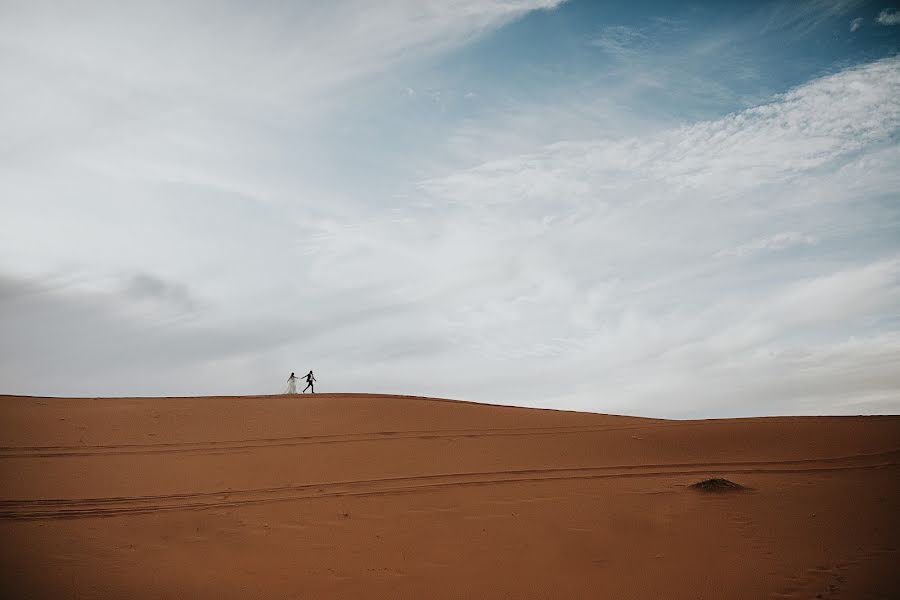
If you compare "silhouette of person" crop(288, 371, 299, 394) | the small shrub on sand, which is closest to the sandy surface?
the small shrub on sand

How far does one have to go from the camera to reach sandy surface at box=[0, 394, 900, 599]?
6.99 metres

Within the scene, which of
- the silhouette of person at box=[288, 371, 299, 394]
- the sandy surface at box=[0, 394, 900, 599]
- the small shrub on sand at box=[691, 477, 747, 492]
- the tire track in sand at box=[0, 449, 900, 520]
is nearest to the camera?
the sandy surface at box=[0, 394, 900, 599]

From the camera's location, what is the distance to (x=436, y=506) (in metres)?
9.55

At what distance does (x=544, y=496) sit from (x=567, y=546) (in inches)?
78.9

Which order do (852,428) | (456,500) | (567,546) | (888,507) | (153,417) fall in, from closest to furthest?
(567,546) → (888,507) → (456,500) → (852,428) → (153,417)

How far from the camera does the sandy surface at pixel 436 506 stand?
6988 mm

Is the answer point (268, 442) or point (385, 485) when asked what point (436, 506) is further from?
point (268, 442)

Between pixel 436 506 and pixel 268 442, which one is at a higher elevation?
pixel 268 442

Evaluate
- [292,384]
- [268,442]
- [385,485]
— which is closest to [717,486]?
[385,485]

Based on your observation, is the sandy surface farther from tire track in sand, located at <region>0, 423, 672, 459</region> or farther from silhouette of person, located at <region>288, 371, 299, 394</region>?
silhouette of person, located at <region>288, 371, 299, 394</region>

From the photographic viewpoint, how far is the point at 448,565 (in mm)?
7469

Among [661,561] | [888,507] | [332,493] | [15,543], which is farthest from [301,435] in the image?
[888,507]

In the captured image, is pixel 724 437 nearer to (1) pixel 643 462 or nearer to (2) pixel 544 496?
(1) pixel 643 462

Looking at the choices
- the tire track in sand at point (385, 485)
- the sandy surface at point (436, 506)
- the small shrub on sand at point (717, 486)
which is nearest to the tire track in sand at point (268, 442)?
the sandy surface at point (436, 506)
